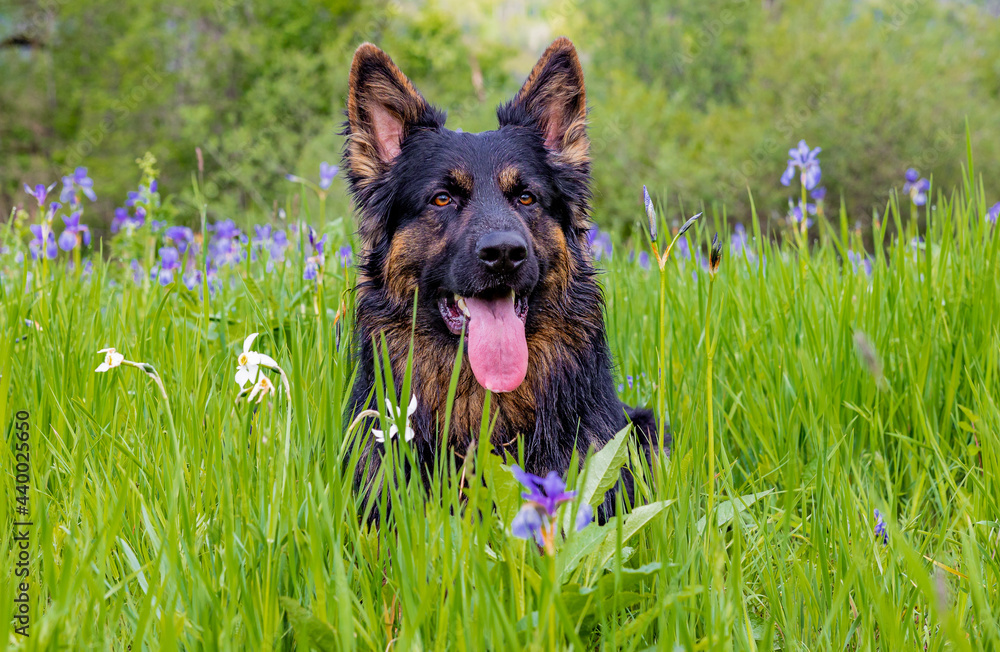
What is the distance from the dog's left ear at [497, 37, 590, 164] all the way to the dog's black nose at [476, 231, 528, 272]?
85 centimetres

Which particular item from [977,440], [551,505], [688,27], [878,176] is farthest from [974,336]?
[688,27]

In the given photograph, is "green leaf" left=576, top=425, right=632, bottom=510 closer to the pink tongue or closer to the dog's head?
the pink tongue

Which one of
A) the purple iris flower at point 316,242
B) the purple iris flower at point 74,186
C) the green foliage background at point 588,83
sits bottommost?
the purple iris flower at point 316,242

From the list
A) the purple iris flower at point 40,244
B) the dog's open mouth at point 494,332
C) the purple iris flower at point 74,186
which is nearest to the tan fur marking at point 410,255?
the dog's open mouth at point 494,332

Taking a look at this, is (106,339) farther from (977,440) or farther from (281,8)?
(281,8)

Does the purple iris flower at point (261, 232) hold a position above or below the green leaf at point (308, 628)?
above

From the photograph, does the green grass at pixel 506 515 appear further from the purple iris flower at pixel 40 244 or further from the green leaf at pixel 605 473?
the purple iris flower at pixel 40 244

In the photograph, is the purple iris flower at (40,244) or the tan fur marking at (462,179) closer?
the tan fur marking at (462,179)

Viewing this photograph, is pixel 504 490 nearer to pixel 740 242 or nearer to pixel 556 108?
pixel 556 108

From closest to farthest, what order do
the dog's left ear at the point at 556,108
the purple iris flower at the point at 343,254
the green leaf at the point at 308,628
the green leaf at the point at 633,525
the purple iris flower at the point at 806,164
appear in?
the green leaf at the point at 308,628, the green leaf at the point at 633,525, the dog's left ear at the point at 556,108, the purple iris flower at the point at 806,164, the purple iris flower at the point at 343,254

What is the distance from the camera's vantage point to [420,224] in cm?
340

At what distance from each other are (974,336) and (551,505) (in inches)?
107

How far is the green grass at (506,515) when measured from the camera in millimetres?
1519

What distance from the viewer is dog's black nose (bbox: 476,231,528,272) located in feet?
9.64
